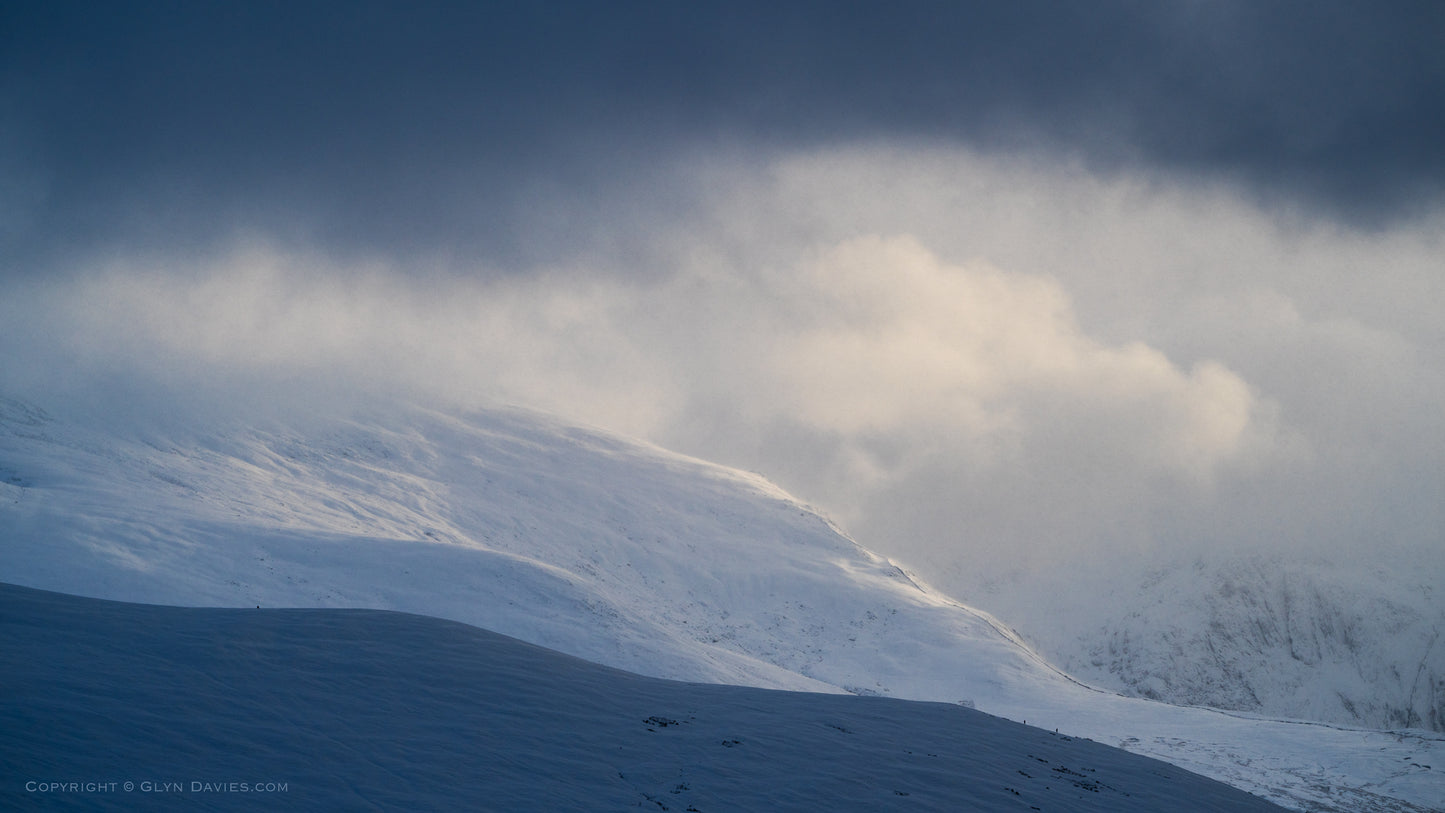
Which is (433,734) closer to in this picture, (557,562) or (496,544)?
(557,562)

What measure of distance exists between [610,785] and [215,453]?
55833mm

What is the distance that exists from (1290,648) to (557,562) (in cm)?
15930

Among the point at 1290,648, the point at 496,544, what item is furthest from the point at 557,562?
the point at 1290,648

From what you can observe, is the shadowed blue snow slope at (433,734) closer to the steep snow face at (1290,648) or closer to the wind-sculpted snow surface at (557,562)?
the wind-sculpted snow surface at (557,562)

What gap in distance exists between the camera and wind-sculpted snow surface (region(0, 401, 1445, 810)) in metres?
30.8

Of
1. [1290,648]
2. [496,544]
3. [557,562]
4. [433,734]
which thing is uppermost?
[1290,648]

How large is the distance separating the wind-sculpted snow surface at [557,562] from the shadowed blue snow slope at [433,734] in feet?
44.7

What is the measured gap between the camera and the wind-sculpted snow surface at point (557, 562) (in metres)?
30.8

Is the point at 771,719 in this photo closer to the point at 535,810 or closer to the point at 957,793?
the point at 957,793

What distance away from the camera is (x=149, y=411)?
206 ft

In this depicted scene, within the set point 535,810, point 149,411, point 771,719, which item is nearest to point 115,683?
point 535,810

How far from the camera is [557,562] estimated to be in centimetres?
5434

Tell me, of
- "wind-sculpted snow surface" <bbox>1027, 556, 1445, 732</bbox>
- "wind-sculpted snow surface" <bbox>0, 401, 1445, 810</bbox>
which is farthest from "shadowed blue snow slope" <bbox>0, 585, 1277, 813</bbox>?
"wind-sculpted snow surface" <bbox>1027, 556, 1445, 732</bbox>

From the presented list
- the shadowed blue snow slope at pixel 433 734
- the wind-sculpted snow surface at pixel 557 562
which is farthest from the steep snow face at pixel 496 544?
the shadowed blue snow slope at pixel 433 734
